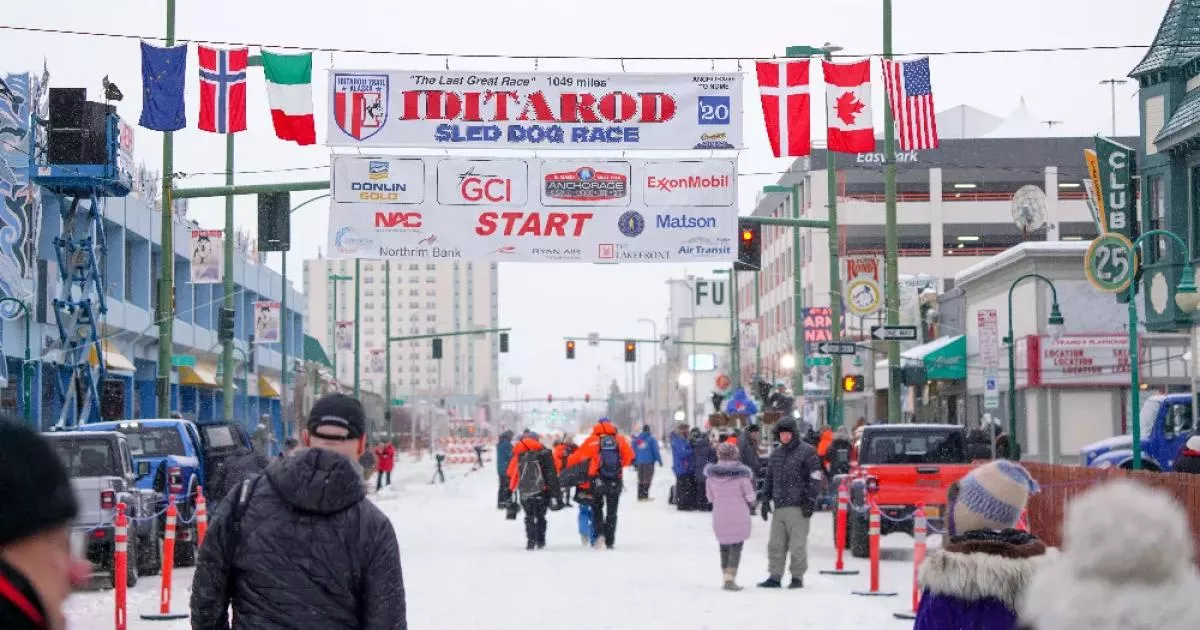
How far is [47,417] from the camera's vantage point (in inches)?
1722

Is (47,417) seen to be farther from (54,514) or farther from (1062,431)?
(54,514)

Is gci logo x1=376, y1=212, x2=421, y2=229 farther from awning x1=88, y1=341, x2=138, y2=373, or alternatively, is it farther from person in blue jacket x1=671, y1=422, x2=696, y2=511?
awning x1=88, y1=341, x2=138, y2=373

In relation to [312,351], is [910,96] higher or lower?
higher

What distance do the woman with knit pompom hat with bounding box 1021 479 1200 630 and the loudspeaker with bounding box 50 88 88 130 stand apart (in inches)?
959

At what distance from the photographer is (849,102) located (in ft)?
86.9

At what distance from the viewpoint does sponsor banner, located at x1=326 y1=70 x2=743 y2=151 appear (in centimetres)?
2614

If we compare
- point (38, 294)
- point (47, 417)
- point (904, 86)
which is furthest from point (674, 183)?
point (47, 417)

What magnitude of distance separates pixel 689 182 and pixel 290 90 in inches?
242

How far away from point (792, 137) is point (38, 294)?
21253 millimetres

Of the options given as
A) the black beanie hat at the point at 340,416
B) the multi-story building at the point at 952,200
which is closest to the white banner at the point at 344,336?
the multi-story building at the point at 952,200

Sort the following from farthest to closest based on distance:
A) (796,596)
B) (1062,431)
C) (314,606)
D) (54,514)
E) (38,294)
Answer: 1. (1062,431)
2. (38,294)
3. (796,596)
4. (314,606)
5. (54,514)

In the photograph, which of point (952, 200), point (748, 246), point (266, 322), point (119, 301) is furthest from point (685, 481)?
point (952, 200)

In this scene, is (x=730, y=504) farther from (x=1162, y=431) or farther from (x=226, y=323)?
(x=226, y=323)

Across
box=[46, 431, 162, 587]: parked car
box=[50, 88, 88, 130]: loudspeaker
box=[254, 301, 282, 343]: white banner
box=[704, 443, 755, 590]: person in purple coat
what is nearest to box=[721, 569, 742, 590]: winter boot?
box=[704, 443, 755, 590]: person in purple coat
